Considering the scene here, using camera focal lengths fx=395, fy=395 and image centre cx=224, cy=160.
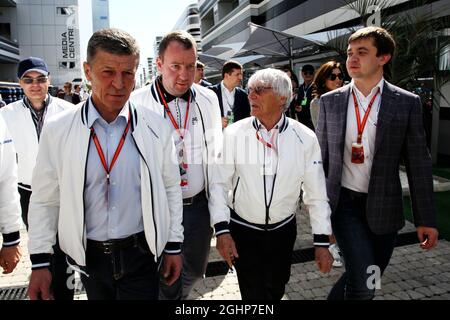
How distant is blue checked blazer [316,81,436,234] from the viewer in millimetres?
2723

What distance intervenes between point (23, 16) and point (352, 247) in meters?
57.0

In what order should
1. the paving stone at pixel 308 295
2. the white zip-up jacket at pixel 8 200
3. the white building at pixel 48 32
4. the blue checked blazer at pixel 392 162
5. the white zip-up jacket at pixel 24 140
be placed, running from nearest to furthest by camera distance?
the white zip-up jacket at pixel 8 200 < the blue checked blazer at pixel 392 162 < the white zip-up jacket at pixel 24 140 < the paving stone at pixel 308 295 < the white building at pixel 48 32

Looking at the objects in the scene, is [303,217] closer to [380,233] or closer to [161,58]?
[380,233]

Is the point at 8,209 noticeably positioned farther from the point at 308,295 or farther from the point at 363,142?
the point at 308,295

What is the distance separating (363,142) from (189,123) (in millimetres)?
1266

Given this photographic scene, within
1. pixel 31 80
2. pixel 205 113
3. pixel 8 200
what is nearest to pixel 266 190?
pixel 205 113

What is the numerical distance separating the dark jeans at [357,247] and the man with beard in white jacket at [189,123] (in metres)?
0.99

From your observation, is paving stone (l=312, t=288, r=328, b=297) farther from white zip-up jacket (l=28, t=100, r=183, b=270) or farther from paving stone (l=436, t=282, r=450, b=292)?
white zip-up jacket (l=28, t=100, r=183, b=270)

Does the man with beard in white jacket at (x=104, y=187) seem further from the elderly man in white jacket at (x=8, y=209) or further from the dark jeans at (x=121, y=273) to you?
the elderly man in white jacket at (x=8, y=209)

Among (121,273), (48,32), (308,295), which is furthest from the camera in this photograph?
(48,32)

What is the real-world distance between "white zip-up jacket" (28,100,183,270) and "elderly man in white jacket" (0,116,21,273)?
0.54 meters

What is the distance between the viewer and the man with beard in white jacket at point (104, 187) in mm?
1984

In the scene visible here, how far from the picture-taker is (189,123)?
2930mm

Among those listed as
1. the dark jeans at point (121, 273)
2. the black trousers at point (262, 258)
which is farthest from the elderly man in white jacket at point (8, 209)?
the black trousers at point (262, 258)
